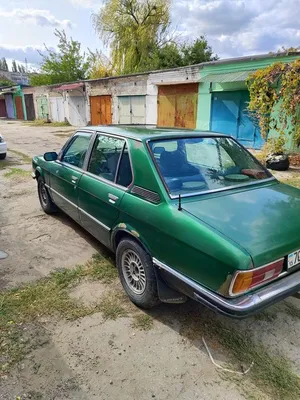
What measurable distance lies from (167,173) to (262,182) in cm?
102

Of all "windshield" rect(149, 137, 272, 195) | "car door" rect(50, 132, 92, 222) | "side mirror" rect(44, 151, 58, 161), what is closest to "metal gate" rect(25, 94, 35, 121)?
"side mirror" rect(44, 151, 58, 161)

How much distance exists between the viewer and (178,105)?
526 inches

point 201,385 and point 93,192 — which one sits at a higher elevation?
point 93,192

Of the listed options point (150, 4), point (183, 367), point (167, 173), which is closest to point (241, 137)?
point (167, 173)

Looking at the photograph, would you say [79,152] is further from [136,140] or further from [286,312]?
[286,312]

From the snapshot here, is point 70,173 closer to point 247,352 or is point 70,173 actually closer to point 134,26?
point 247,352

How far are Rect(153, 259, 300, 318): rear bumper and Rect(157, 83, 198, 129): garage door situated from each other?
11.1 m

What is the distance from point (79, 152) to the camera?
3.68 meters

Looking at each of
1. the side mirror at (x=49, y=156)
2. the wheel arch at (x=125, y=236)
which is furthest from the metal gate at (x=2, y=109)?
the wheel arch at (x=125, y=236)

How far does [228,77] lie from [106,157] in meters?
8.98

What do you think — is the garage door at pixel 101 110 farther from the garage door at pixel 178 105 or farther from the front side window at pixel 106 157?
the front side window at pixel 106 157

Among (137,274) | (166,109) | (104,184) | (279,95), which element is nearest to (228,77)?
(279,95)

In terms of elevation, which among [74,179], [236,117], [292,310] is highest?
[236,117]

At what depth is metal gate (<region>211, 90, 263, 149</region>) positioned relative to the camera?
1083cm
